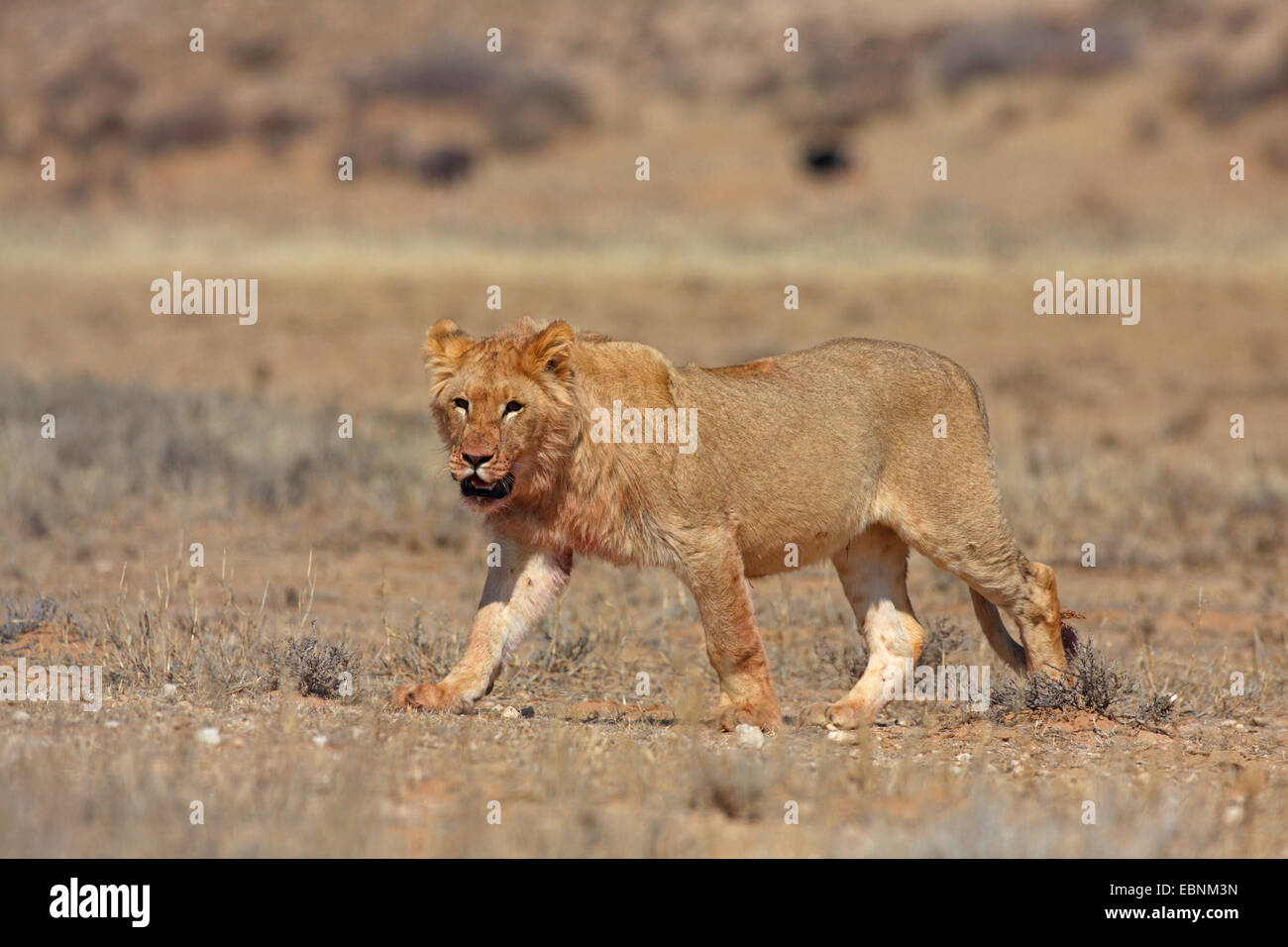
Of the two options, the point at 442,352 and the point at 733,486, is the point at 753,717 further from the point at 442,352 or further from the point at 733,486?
the point at 442,352

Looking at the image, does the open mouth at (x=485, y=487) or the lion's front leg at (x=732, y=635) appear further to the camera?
the lion's front leg at (x=732, y=635)

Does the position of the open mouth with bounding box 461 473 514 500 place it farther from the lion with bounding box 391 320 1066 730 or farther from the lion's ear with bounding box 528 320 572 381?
the lion's ear with bounding box 528 320 572 381

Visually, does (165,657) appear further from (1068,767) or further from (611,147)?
(611,147)

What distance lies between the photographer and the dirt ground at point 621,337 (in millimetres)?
5449

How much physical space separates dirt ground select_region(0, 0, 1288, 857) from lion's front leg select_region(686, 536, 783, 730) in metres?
0.23

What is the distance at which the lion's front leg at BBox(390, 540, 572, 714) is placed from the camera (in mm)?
6910

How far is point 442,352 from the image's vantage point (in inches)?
267

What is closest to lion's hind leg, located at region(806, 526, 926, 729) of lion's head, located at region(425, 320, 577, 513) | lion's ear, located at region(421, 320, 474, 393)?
lion's head, located at region(425, 320, 577, 513)

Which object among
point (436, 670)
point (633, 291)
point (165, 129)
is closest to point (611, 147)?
A: point (165, 129)

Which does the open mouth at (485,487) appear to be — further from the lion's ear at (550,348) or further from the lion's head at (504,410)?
the lion's ear at (550,348)

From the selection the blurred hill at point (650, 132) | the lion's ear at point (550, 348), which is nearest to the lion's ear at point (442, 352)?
the lion's ear at point (550, 348)

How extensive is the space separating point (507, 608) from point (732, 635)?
100 centimetres

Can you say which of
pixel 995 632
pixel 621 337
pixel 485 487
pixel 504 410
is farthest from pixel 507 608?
pixel 621 337
